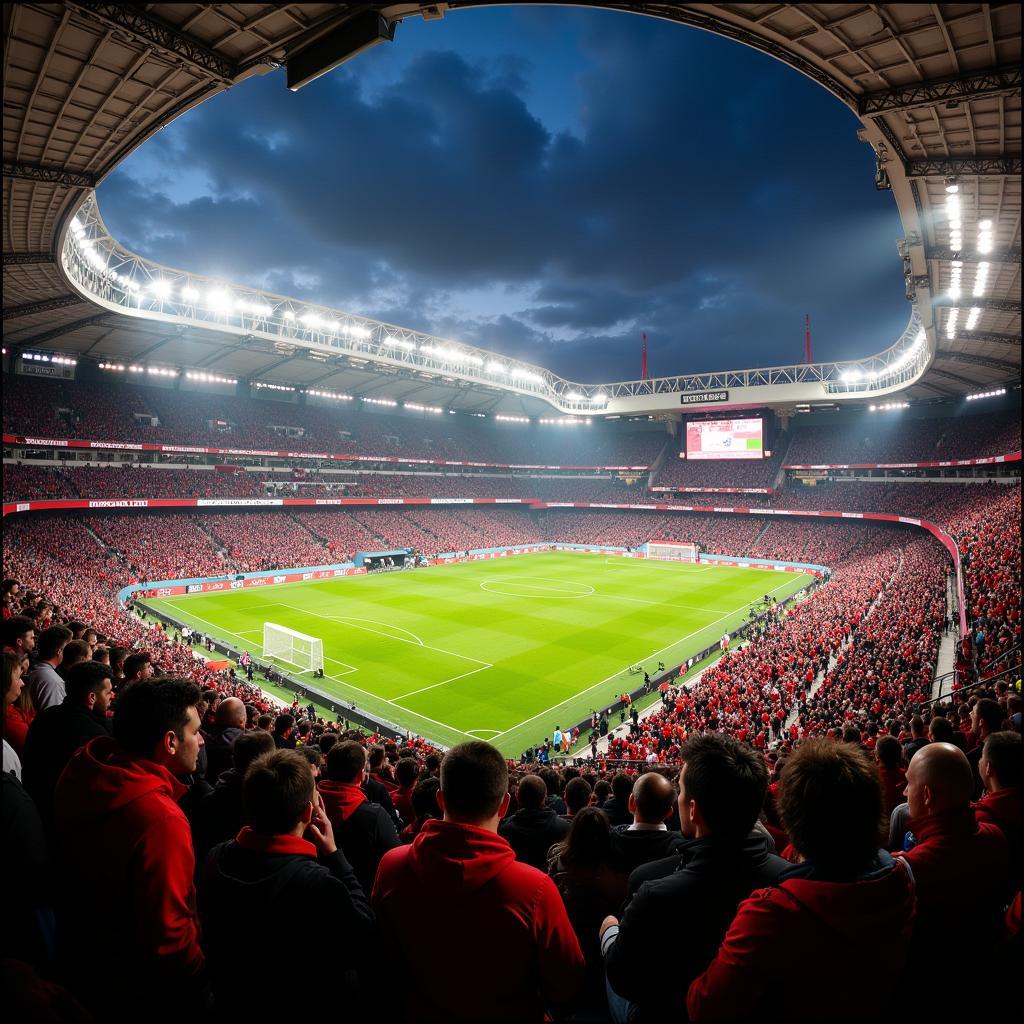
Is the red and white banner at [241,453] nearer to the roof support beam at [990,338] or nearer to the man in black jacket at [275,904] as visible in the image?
the man in black jacket at [275,904]

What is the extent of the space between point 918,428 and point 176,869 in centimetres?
6844

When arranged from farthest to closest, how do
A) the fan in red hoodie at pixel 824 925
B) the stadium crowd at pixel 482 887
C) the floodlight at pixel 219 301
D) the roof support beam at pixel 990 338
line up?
the floodlight at pixel 219 301 → the roof support beam at pixel 990 338 → the stadium crowd at pixel 482 887 → the fan in red hoodie at pixel 824 925

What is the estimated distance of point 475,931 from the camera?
7.78ft

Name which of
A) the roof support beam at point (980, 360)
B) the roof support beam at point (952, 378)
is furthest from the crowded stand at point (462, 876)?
the roof support beam at point (952, 378)

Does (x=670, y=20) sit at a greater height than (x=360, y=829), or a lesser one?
greater

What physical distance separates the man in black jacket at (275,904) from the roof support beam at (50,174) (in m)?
21.4

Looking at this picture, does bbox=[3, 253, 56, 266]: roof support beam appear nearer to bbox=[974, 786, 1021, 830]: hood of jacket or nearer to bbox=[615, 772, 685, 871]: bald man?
bbox=[615, 772, 685, 871]: bald man

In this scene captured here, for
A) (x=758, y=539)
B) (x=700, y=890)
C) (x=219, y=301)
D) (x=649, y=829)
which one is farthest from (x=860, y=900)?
(x=758, y=539)

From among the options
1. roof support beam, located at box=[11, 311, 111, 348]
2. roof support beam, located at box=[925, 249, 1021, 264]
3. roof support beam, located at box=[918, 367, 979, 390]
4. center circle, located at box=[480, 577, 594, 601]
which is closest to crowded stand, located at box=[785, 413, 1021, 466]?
roof support beam, located at box=[918, 367, 979, 390]

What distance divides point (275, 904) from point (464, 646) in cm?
2810

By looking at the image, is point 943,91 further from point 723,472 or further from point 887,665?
point 723,472

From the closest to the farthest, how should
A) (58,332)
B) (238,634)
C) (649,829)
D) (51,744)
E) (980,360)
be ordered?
(649,829), (51,744), (238,634), (980,360), (58,332)

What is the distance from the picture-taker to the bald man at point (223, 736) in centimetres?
560

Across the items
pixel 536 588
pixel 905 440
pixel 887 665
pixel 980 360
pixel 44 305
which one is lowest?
pixel 536 588
